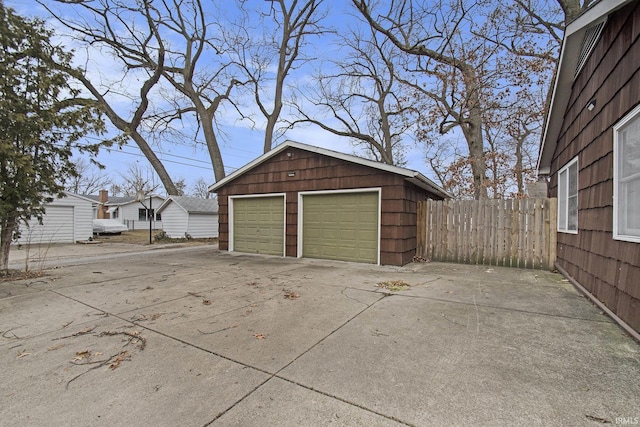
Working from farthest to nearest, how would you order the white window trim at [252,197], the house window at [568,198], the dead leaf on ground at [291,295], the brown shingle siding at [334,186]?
the white window trim at [252,197] → the brown shingle siding at [334,186] → the house window at [568,198] → the dead leaf on ground at [291,295]

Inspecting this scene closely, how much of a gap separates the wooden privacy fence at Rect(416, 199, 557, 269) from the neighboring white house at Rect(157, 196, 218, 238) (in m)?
13.9

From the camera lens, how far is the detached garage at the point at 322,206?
709 cm

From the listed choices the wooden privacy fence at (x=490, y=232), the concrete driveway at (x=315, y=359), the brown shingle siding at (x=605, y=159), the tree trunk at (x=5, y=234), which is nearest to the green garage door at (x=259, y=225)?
the wooden privacy fence at (x=490, y=232)

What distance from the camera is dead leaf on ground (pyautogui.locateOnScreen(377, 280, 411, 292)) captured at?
15.5ft

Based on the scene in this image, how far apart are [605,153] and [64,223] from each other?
20395mm

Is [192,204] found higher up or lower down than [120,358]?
higher up

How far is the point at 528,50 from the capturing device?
1220 cm

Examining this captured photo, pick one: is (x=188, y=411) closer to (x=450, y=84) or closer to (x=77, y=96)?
(x=77, y=96)

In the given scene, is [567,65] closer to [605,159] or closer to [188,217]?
[605,159]

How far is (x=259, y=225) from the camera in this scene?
9.46 meters

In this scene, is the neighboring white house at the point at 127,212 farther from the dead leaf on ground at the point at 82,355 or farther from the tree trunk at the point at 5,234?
the dead leaf on ground at the point at 82,355

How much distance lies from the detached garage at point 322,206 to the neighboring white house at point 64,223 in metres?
10.7

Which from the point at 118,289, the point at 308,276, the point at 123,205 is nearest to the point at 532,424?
the point at 308,276

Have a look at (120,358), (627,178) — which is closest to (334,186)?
(627,178)
